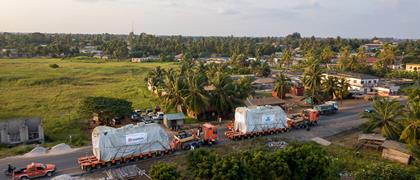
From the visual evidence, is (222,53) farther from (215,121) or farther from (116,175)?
(116,175)

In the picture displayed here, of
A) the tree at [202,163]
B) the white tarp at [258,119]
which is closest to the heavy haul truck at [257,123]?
the white tarp at [258,119]

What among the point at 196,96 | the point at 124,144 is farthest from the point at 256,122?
the point at 124,144

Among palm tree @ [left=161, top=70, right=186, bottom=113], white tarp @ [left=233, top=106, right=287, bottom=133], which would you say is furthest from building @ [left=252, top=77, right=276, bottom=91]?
white tarp @ [left=233, top=106, right=287, bottom=133]

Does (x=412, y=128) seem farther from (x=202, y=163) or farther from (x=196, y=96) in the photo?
(x=196, y=96)

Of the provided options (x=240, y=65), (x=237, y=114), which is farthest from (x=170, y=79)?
(x=240, y=65)

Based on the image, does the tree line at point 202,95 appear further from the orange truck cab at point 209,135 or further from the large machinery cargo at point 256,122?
the orange truck cab at point 209,135

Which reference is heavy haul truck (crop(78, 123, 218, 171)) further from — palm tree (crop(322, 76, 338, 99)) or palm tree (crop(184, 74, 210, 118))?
palm tree (crop(322, 76, 338, 99))
